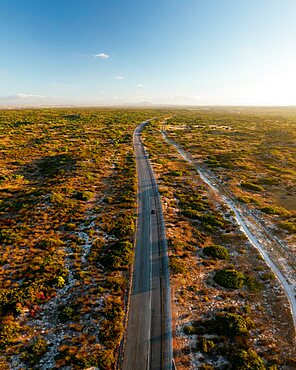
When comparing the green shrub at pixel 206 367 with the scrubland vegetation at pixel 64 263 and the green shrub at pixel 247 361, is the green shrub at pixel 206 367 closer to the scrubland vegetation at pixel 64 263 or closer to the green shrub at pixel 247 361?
the green shrub at pixel 247 361

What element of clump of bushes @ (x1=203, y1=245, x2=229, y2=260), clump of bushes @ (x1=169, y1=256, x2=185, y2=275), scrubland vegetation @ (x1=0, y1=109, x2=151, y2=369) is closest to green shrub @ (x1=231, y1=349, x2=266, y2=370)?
scrubland vegetation @ (x1=0, y1=109, x2=151, y2=369)

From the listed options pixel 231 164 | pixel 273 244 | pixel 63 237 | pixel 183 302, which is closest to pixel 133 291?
pixel 183 302

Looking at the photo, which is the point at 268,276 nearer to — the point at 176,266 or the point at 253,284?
the point at 253,284

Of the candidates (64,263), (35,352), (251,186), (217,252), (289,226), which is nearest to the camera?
(35,352)

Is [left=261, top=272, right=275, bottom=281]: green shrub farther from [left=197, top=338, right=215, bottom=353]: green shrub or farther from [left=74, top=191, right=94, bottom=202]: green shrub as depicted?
[left=74, top=191, right=94, bottom=202]: green shrub

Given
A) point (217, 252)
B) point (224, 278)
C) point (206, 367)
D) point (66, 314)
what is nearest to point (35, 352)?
point (66, 314)

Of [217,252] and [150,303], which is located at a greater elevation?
[217,252]

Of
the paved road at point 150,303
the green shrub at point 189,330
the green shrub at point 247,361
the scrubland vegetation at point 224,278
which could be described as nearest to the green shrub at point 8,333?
the paved road at point 150,303
